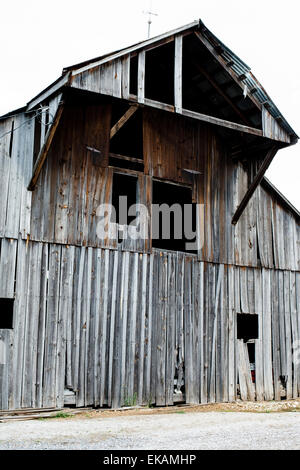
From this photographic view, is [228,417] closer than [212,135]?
Yes

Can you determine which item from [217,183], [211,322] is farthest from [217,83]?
[211,322]

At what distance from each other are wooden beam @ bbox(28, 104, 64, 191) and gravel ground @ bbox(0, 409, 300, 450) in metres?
5.02

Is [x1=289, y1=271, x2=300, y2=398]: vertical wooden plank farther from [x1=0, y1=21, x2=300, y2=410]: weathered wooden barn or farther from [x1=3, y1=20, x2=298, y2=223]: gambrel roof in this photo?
[x1=3, y1=20, x2=298, y2=223]: gambrel roof

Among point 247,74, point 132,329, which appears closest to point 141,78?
point 247,74

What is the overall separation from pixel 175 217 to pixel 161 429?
744 centimetres

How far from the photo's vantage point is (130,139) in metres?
16.9

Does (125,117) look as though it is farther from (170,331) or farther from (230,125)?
(170,331)

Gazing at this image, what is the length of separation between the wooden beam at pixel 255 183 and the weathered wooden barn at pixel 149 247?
0.06m

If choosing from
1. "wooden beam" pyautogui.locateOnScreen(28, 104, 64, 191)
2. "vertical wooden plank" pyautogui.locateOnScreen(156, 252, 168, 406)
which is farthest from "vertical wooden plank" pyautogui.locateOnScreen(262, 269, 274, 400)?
"wooden beam" pyautogui.locateOnScreen(28, 104, 64, 191)

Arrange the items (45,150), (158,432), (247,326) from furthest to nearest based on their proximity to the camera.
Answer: (247,326) < (45,150) < (158,432)

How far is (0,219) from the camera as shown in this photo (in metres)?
12.2

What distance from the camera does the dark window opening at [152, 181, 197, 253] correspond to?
595 inches
